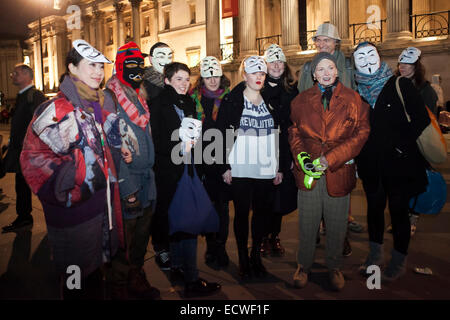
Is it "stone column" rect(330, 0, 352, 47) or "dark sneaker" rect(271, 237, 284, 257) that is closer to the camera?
"dark sneaker" rect(271, 237, 284, 257)

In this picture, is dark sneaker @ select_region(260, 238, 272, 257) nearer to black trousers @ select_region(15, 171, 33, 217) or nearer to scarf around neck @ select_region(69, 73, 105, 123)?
scarf around neck @ select_region(69, 73, 105, 123)

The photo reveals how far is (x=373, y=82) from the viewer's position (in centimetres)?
397

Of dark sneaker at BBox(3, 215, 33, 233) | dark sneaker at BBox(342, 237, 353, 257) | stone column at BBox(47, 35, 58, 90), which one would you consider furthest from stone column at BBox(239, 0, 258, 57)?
stone column at BBox(47, 35, 58, 90)

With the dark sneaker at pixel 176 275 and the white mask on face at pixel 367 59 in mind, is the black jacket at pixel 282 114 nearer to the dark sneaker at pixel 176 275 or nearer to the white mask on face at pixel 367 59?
the white mask on face at pixel 367 59

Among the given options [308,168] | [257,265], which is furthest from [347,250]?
[308,168]

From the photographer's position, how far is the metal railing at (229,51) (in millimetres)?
25531

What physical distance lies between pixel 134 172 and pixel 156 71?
1606 millimetres

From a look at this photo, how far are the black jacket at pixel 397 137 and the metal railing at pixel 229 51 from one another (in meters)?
21.8

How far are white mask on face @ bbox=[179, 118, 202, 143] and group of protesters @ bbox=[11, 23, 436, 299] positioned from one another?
0.01 m

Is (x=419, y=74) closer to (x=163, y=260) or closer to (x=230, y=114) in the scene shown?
(x=230, y=114)

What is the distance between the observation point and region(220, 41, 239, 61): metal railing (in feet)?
83.8

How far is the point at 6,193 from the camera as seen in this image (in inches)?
368

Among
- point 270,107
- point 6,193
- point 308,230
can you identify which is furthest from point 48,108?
point 6,193

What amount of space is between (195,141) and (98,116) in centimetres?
104
